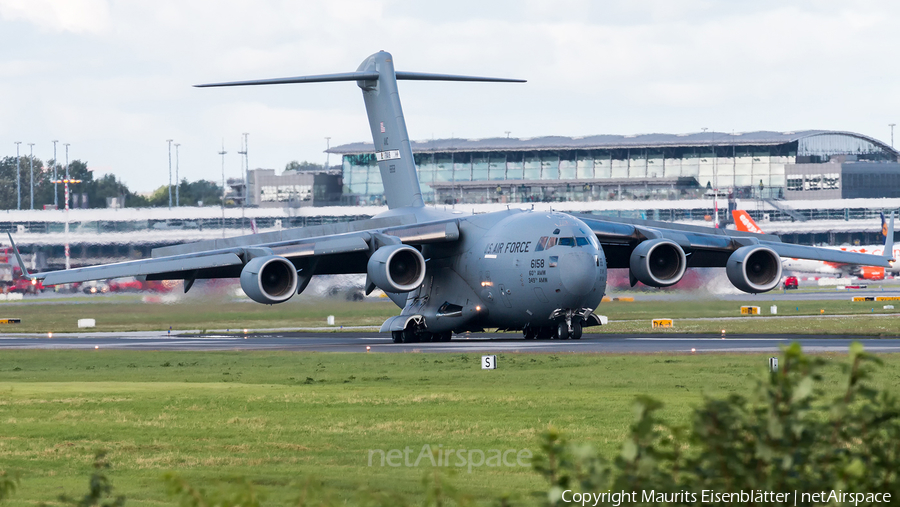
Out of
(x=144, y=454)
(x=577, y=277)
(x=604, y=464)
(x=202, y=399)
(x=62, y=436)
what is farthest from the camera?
(x=577, y=277)

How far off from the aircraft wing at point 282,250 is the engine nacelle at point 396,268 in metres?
0.76

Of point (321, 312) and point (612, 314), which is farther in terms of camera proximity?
point (612, 314)

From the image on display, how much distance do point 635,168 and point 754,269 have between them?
8696 cm

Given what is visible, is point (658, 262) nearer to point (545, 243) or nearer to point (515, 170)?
point (545, 243)

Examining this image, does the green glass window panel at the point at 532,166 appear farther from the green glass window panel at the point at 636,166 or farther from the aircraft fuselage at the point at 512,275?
the aircraft fuselage at the point at 512,275

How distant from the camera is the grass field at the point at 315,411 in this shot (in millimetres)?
12617

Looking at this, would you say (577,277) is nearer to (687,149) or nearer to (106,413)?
(106,413)

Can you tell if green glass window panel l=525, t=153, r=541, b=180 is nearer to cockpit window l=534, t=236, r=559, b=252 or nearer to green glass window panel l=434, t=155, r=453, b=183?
green glass window panel l=434, t=155, r=453, b=183

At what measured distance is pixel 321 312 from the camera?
43.9 m

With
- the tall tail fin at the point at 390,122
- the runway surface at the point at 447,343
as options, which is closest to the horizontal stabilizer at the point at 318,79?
the tall tail fin at the point at 390,122

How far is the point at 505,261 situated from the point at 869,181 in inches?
3723

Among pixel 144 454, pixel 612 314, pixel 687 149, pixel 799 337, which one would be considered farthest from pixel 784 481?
pixel 687 149

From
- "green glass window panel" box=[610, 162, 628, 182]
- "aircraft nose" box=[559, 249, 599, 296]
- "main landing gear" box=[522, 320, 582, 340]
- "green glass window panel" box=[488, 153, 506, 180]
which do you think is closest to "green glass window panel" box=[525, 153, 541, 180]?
"green glass window panel" box=[488, 153, 506, 180]

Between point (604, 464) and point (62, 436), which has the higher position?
point (604, 464)
